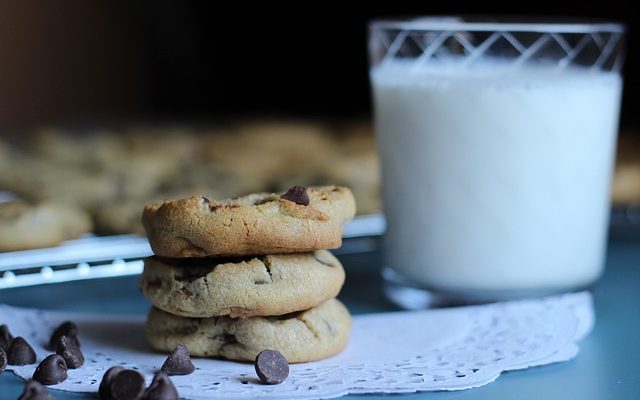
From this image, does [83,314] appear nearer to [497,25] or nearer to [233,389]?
[233,389]

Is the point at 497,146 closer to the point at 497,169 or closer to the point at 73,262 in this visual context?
the point at 497,169

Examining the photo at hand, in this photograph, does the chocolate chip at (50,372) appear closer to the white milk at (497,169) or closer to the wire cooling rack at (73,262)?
the wire cooling rack at (73,262)

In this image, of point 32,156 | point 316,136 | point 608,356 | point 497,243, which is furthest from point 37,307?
point 316,136

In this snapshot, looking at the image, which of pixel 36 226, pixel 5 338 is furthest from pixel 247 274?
pixel 36 226

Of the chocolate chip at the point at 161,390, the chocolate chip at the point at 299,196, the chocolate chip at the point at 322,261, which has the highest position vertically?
the chocolate chip at the point at 299,196

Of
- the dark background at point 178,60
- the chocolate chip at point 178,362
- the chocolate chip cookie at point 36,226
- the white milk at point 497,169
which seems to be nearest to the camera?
the chocolate chip at point 178,362

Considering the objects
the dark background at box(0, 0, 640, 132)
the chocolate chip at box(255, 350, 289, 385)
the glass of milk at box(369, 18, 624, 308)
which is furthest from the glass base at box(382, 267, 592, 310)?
the dark background at box(0, 0, 640, 132)

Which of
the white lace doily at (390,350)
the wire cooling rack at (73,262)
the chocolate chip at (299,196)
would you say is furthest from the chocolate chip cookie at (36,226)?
the chocolate chip at (299,196)
